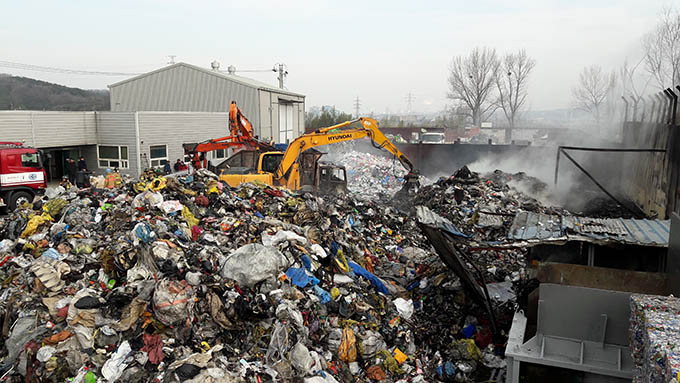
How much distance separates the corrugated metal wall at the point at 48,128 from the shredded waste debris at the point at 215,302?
9.60 metres

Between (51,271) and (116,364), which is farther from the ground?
(51,271)

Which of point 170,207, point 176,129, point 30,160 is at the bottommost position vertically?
point 170,207

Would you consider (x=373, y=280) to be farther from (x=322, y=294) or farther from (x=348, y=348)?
(x=348, y=348)

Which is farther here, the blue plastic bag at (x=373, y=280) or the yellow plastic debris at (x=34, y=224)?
the yellow plastic debris at (x=34, y=224)

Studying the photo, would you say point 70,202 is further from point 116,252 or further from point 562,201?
point 562,201

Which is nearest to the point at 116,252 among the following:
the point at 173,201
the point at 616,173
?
the point at 173,201

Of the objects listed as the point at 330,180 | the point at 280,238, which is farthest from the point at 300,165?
the point at 280,238

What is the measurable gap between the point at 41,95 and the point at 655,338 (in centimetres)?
4869

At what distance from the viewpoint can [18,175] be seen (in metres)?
12.3

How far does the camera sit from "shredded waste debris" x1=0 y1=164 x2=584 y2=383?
460 centimetres

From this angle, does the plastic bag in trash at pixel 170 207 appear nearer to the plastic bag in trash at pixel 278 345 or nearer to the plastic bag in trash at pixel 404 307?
the plastic bag in trash at pixel 278 345

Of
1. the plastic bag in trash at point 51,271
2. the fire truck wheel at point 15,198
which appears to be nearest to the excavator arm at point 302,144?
the plastic bag in trash at point 51,271

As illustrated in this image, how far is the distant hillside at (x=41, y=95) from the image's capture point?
3894 centimetres

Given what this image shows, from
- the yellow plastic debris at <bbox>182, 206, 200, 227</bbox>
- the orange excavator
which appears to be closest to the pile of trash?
the orange excavator
